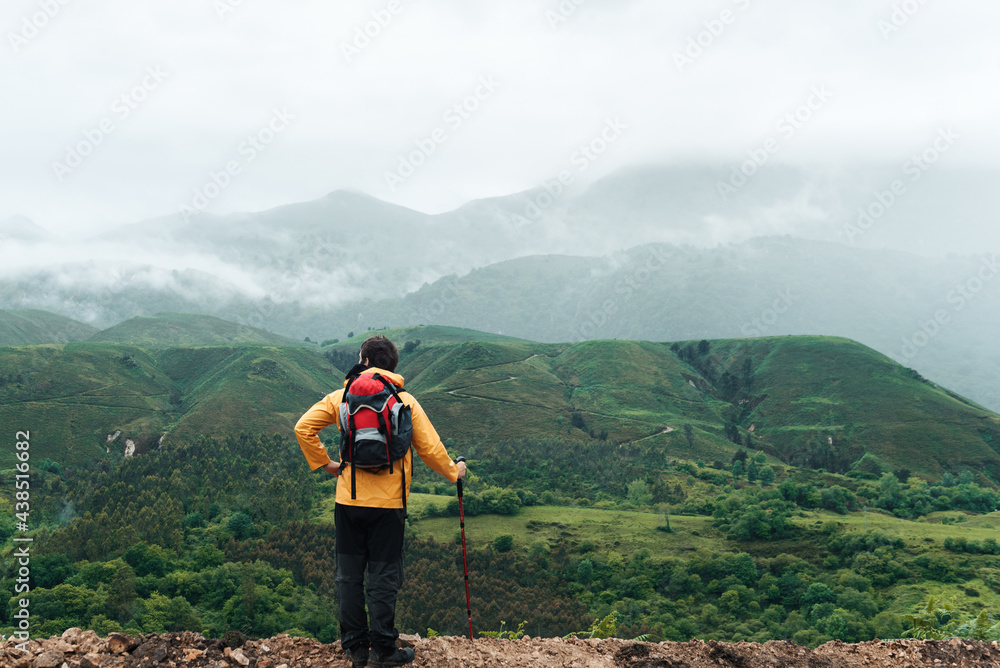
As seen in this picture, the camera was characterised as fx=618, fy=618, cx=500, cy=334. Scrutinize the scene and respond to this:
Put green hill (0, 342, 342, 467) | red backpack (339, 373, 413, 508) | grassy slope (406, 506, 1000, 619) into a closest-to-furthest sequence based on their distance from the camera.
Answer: red backpack (339, 373, 413, 508) → grassy slope (406, 506, 1000, 619) → green hill (0, 342, 342, 467)

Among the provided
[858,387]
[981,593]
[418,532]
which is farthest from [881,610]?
[858,387]

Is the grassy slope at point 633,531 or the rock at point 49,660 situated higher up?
the rock at point 49,660

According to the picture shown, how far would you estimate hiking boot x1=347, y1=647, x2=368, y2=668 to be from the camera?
614 centimetres

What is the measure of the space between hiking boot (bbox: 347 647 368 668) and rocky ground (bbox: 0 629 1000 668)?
0.15 metres

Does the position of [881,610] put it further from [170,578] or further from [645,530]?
[170,578]

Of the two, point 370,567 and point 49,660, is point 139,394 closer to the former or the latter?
point 49,660

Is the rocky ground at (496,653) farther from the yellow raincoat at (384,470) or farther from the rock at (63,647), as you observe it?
the yellow raincoat at (384,470)

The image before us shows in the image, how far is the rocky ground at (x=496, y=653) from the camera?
237 inches

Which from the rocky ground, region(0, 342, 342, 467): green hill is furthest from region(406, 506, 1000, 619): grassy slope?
region(0, 342, 342, 467): green hill

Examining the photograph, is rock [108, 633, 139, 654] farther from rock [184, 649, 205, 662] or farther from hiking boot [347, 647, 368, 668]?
hiking boot [347, 647, 368, 668]

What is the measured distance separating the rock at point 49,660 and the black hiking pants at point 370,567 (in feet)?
8.60

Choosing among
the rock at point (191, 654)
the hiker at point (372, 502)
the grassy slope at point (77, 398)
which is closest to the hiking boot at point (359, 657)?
the hiker at point (372, 502)

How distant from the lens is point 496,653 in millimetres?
6707

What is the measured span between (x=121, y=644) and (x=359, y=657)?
2392 millimetres
